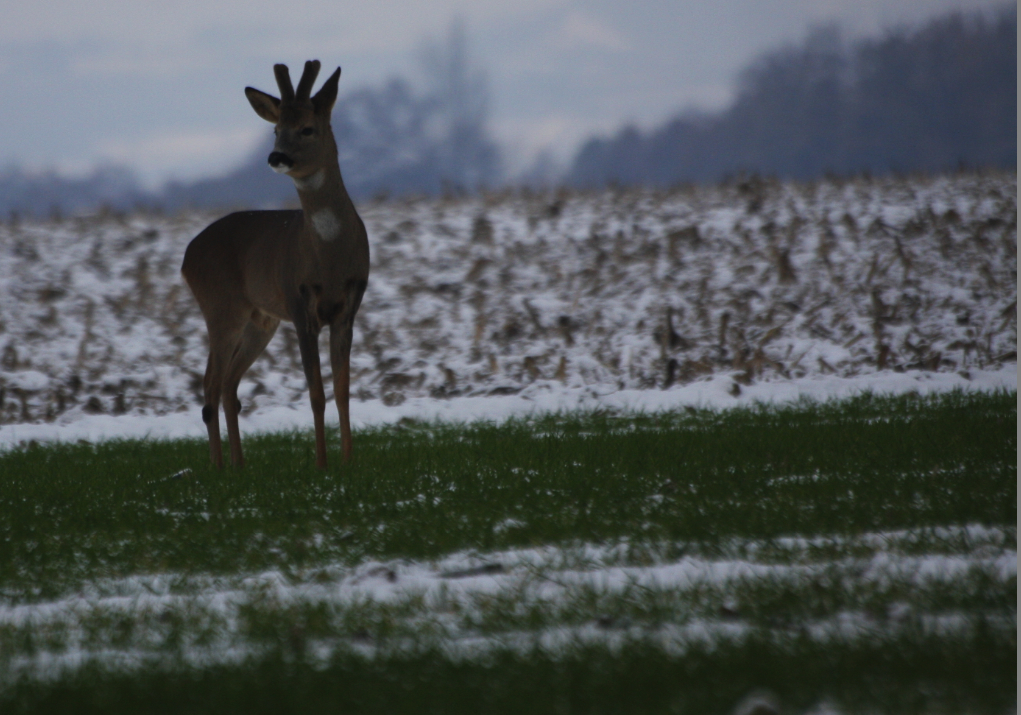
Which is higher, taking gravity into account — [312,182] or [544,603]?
[312,182]

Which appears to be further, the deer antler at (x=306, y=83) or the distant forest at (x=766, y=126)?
the distant forest at (x=766, y=126)

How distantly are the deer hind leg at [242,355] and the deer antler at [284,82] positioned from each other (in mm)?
1825

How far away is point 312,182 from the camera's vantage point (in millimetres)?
7031

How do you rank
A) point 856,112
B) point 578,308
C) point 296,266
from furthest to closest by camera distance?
point 856,112 < point 578,308 < point 296,266

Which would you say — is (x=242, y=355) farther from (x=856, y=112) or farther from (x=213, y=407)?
(x=856, y=112)

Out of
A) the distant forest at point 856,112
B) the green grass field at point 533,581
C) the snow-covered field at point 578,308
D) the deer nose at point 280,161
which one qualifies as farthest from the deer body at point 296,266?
the distant forest at point 856,112

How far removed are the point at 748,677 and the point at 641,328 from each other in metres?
11.2

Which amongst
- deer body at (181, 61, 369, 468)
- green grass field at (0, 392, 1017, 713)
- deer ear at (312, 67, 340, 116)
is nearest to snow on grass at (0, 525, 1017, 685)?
green grass field at (0, 392, 1017, 713)

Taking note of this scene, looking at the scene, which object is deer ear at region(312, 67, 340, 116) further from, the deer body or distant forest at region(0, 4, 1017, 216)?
distant forest at region(0, 4, 1017, 216)

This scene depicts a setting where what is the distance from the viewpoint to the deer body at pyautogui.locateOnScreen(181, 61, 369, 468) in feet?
22.6

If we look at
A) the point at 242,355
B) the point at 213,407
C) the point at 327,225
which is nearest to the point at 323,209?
the point at 327,225

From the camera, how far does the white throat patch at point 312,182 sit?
703 centimetres

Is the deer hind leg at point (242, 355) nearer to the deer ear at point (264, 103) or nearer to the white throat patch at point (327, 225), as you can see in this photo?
the white throat patch at point (327, 225)

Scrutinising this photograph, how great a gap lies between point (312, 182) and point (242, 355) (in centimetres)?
174
